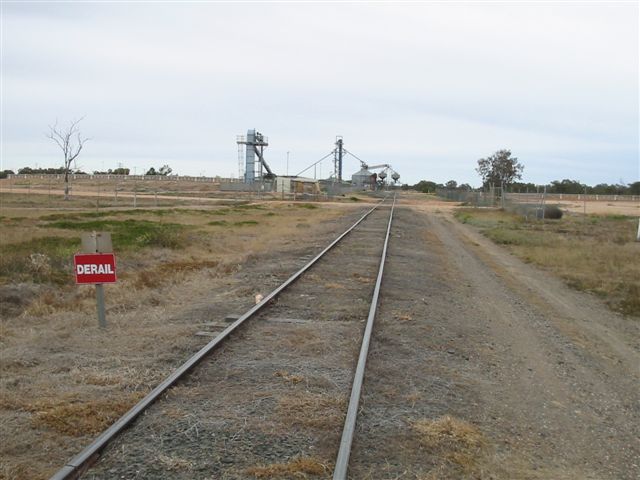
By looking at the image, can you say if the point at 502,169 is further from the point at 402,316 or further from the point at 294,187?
the point at 402,316

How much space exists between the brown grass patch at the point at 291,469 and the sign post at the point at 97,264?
4650 mm

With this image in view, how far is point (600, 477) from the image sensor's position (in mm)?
4434

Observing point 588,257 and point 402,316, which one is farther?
point 588,257

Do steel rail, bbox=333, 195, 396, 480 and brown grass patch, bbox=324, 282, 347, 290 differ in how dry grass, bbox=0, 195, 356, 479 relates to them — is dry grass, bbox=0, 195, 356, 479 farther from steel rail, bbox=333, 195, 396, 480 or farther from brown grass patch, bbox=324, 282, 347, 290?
brown grass patch, bbox=324, 282, 347, 290

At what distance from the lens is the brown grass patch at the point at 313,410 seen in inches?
197

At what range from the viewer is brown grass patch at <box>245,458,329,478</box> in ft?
13.6

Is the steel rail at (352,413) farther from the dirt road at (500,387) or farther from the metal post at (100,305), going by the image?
the metal post at (100,305)

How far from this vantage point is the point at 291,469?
4203 millimetres

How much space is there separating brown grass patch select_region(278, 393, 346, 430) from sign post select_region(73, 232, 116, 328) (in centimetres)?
370

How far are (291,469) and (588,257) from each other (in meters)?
15.3

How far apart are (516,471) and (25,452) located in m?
3.50

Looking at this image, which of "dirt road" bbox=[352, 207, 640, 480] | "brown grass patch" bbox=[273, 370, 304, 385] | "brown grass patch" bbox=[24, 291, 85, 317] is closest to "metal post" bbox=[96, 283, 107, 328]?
"brown grass patch" bbox=[24, 291, 85, 317]

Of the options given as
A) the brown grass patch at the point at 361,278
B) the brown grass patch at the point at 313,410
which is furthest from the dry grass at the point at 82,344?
the brown grass patch at the point at 361,278

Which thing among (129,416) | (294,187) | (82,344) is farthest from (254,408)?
(294,187)
